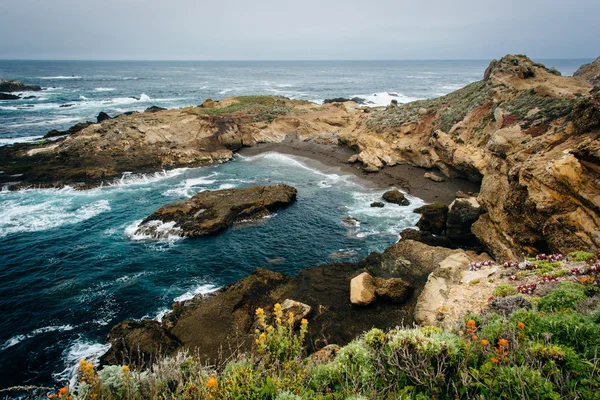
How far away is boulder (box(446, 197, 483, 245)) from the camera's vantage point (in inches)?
878

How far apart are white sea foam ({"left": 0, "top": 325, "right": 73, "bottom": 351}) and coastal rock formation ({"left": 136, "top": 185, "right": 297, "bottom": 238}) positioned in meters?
9.39

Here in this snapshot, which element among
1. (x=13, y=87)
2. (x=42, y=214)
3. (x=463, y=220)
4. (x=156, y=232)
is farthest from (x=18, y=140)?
(x=13, y=87)

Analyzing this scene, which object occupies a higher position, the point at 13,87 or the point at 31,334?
the point at 13,87

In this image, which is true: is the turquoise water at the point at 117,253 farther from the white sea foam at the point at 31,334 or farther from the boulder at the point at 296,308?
the boulder at the point at 296,308

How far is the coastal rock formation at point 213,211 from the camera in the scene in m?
25.2

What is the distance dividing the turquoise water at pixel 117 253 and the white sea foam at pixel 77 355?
1.9 inches

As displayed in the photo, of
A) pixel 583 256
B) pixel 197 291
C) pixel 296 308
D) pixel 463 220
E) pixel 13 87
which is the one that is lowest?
pixel 197 291

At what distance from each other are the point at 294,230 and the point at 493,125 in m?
20.7

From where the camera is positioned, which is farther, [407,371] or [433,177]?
[433,177]

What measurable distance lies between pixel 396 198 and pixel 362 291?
16.1m

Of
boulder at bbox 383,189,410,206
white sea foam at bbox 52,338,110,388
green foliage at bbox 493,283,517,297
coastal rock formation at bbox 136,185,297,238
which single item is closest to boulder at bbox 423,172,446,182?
boulder at bbox 383,189,410,206

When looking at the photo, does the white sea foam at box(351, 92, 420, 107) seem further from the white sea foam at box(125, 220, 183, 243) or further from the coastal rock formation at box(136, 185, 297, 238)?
the white sea foam at box(125, 220, 183, 243)

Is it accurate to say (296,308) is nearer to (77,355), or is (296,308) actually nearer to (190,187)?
(77,355)

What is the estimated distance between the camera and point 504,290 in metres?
11.6
